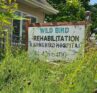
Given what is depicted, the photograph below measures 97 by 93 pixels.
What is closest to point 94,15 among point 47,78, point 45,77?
point 45,77

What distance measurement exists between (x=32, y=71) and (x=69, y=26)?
4.99m

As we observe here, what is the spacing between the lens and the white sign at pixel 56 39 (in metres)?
10.5

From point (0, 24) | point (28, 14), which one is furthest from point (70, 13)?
point (0, 24)

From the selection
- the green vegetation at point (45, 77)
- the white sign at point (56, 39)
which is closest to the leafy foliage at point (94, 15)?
the white sign at point (56, 39)

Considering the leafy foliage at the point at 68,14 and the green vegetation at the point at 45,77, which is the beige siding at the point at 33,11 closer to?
the leafy foliage at the point at 68,14

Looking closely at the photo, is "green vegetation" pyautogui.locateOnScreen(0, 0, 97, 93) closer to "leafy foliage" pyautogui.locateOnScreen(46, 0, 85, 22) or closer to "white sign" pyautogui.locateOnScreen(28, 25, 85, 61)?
"white sign" pyautogui.locateOnScreen(28, 25, 85, 61)

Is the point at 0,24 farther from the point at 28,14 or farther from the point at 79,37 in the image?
the point at 28,14

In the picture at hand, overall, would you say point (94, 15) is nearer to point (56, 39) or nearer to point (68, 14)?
point (68, 14)

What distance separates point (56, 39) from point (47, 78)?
579cm

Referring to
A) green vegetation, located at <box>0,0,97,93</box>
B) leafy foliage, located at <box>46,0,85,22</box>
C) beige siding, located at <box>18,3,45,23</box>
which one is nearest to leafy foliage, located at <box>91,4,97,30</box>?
leafy foliage, located at <box>46,0,85,22</box>

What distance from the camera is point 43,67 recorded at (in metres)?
6.47

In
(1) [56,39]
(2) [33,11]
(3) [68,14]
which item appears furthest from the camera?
(3) [68,14]

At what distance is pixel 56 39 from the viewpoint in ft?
36.3

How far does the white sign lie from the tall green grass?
13.0 ft
